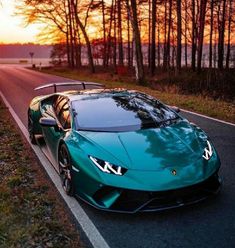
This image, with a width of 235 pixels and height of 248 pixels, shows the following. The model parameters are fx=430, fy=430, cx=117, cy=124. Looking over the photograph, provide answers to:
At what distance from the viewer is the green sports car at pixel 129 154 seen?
4.95 m

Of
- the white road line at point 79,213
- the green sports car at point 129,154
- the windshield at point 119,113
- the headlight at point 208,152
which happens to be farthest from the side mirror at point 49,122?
the headlight at point 208,152

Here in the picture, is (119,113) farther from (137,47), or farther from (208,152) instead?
(137,47)

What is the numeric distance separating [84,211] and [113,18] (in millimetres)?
42408

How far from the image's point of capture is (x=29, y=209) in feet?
17.9

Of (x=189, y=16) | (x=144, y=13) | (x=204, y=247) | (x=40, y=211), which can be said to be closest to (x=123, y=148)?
(x=40, y=211)

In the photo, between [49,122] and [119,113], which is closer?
[119,113]

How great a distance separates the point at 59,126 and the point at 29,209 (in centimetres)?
163

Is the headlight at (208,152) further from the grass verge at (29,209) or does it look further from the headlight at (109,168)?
the grass verge at (29,209)

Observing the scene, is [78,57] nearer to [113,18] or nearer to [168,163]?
[113,18]

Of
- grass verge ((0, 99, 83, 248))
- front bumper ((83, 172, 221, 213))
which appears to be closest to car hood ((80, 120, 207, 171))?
front bumper ((83, 172, 221, 213))

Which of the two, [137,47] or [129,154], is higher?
[137,47]

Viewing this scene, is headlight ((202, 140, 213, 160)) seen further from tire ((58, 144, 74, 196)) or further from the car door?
the car door

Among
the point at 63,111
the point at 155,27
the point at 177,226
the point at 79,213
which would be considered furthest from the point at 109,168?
the point at 155,27

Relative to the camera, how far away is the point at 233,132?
1002 cm
